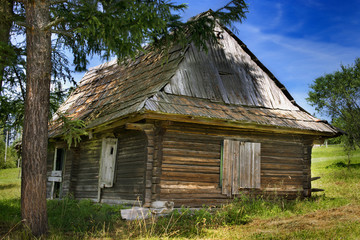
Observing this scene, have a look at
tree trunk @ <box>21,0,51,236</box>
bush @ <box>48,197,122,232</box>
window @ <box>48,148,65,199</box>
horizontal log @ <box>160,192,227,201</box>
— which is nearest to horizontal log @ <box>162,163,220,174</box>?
horizontal log @ <box>160,192,227,201</box>


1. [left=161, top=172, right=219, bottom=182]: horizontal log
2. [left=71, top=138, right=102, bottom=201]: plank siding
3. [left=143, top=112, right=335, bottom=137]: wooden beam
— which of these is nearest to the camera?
[left=143, top=112, right=335, bottom=137]: wooden beam

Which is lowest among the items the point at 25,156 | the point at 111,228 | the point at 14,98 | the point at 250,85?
the point at 111,228

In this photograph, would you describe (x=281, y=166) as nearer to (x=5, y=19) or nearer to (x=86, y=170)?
(x=86, y=170)

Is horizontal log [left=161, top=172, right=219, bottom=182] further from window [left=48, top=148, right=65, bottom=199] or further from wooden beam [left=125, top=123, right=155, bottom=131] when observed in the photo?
window [left=48, top=148, right=65, bottom=199]

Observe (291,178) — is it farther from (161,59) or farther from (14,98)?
(14,98)

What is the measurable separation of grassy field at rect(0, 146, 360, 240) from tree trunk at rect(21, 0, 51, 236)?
52 centimetres

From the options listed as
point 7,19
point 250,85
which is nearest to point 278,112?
point 250,85

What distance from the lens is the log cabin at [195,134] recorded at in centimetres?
942

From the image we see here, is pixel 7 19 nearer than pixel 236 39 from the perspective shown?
Yes

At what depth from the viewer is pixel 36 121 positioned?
7.58 metres

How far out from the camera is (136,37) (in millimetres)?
7898

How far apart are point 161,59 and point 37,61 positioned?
4766 millimetres

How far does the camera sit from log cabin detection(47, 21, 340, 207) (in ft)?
30.9

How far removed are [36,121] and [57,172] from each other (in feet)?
23.8
